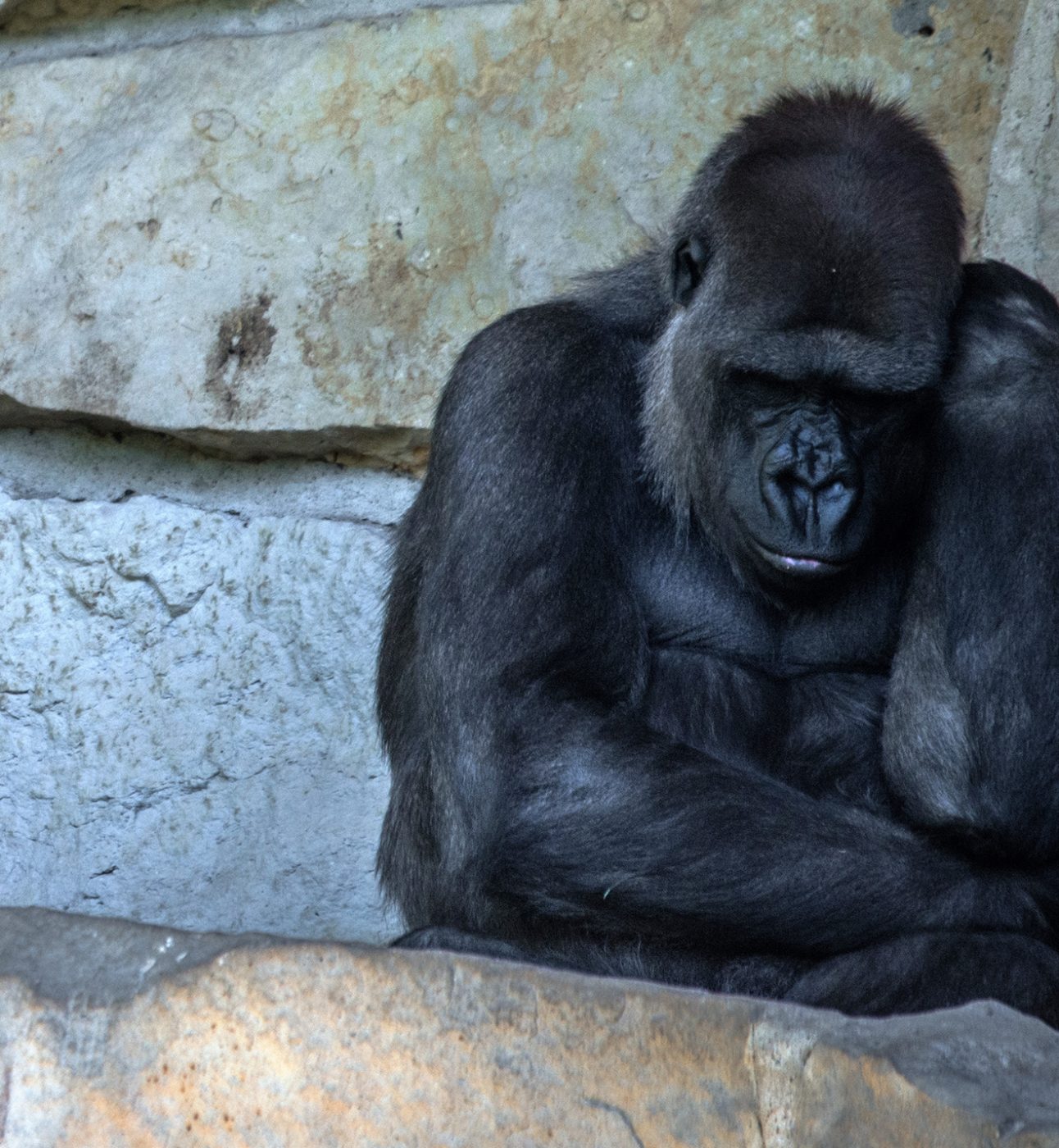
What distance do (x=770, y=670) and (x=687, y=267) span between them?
1.68 ft

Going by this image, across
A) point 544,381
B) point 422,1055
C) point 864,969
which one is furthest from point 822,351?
point 422,1055

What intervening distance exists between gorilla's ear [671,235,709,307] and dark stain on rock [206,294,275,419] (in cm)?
82

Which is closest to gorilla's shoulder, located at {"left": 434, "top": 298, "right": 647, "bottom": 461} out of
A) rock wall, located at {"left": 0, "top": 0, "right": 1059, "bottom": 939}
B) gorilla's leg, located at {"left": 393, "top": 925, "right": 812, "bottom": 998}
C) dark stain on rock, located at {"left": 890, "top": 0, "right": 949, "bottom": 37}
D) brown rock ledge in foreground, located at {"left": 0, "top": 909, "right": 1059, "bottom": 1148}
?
rock wall, located at {"left": 0, "top": 0, "right": 1059, "bottom": 939}

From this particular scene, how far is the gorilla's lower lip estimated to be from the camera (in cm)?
226

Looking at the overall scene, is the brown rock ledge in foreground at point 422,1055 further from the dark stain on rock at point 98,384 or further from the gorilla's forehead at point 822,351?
the dark stain on rock at point 98,384

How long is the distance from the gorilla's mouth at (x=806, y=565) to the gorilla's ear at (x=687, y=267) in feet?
1.23

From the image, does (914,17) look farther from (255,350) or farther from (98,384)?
(98,384)

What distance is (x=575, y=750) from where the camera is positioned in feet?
7.39

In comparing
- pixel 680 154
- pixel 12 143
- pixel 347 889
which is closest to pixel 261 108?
pixel 12 143

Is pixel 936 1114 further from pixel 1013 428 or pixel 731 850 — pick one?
pixel 1013 428

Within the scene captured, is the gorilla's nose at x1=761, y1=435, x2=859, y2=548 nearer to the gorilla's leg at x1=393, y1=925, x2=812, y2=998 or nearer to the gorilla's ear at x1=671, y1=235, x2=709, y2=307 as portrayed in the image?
the gorilla's ear at x1=671, y1=235, x2=709, y2=307

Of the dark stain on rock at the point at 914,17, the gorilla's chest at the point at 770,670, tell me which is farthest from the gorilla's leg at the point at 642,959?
the dark stain on rock at the point at 914,17

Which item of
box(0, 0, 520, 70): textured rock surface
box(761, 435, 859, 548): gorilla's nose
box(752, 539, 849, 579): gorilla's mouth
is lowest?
box(752, 539, 849, 579): gorilla's mouth

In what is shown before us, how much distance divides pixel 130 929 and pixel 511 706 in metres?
0.64
